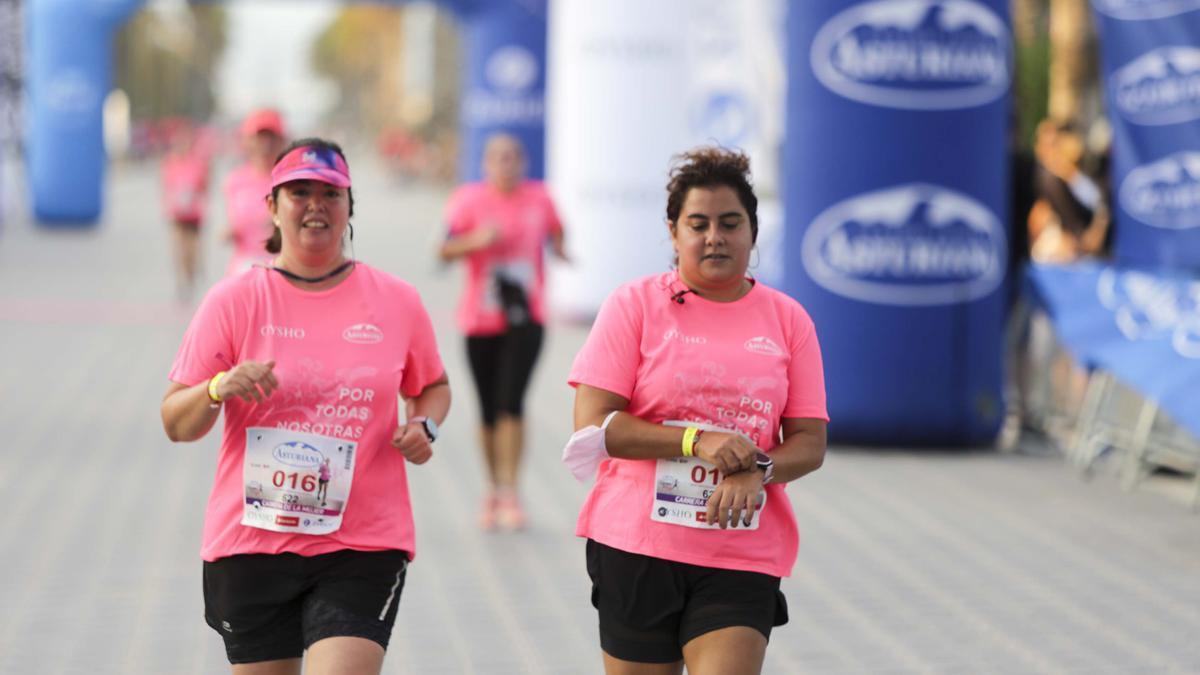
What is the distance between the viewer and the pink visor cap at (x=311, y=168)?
12.8ft

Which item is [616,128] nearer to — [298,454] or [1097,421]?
[1097,421]

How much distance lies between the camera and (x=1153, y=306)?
9.52 m

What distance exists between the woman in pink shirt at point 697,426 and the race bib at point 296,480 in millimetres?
542

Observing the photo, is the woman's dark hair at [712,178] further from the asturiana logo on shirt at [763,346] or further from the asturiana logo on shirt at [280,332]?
the asturiana logo on shirt at [280,332]

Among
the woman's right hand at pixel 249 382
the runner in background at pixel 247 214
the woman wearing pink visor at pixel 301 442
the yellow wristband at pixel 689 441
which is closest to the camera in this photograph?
the woman's right hand at pixel 249 382

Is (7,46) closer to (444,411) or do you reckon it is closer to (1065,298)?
(1065,298)

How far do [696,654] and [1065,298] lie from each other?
23.7 ft

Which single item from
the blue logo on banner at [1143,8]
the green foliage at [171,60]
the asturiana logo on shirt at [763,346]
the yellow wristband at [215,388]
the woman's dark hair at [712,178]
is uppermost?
the blue logo on banner at [1143,8]

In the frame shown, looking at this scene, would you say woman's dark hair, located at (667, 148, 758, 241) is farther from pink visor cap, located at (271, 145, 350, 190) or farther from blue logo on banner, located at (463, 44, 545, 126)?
blue logo on banner, located at (463, 44, 545, 126)

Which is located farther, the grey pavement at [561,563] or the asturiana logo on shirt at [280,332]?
the grey pavement at [561,563]

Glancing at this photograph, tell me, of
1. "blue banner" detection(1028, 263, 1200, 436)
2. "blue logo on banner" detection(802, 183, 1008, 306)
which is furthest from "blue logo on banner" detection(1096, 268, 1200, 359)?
"blue logo on banner" detection(802, 183, 1008, 306)

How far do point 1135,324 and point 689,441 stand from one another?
646cm

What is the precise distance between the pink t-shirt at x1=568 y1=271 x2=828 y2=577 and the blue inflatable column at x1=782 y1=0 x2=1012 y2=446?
6.53 metres

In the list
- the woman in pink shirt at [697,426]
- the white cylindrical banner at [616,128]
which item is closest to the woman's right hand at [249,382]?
the woman in pink shirt at [697,426]
